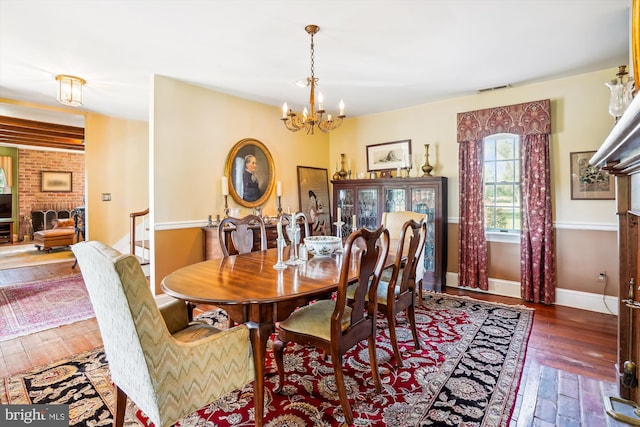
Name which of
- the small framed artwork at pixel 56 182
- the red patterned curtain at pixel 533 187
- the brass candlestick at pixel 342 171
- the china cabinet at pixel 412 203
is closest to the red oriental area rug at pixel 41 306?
the china cabinet at pixel 412 203

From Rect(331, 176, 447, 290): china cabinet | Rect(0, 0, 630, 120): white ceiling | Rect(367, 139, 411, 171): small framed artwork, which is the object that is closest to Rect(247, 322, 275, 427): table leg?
Rect(0, 0, 630, 120): white ceiling

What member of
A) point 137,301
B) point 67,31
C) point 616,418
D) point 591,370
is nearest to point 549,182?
point 591,370

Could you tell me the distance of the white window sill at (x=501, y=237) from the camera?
394 cm

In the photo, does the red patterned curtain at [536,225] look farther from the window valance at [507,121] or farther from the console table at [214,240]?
the console table at [214,240]

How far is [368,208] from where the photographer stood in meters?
4.84

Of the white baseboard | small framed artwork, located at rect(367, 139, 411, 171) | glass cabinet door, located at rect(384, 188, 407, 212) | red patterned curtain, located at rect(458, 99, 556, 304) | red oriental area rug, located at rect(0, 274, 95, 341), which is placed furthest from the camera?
small framed artwork, located at rect(367, 139, 411, 171)

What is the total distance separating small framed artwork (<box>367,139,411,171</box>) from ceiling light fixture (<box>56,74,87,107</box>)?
12.5ft

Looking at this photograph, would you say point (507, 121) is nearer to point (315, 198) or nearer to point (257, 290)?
point (315, 198)

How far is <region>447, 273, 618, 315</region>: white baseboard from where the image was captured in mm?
3344

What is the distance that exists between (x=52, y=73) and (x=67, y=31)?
121cm

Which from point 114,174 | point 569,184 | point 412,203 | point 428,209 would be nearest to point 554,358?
point 569,184

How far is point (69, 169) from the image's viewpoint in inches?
355

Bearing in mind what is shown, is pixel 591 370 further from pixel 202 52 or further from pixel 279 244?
pixel 202 52

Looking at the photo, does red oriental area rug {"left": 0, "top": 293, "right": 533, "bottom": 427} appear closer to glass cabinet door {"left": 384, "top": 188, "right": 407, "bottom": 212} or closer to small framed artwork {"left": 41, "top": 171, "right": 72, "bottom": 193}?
glass cabinet door {"left": 384, "top": 188, "right": 407, "bottom": 212}
